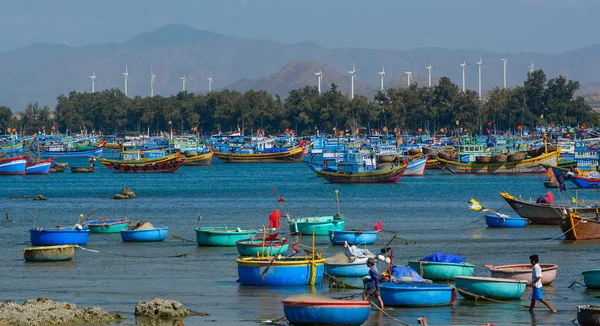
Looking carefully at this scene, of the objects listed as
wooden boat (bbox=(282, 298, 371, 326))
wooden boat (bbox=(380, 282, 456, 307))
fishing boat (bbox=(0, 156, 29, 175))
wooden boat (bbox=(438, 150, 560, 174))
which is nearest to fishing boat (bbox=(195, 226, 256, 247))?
wooden boat (bbox=(380, 282, 456, 307))

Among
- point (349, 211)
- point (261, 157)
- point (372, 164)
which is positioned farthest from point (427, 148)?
point (349, 211)

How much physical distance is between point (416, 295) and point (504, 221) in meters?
28.0

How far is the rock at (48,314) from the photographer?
97.5 feet

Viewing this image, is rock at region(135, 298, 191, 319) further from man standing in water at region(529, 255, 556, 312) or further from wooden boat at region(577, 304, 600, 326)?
wooden boat at region(577, 304, 600, 326)

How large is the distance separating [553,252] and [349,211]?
94.2ft

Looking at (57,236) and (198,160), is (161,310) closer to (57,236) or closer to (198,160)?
(57,236)

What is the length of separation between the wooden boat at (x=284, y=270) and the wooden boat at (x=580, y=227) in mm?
16626

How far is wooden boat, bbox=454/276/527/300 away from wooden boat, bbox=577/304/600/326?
5426 mm

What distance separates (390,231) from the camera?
5844 cm

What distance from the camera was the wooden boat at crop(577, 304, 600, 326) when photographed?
91.1 feet

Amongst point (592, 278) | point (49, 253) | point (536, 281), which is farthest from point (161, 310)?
point (49, 253)

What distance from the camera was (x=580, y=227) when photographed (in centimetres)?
4888

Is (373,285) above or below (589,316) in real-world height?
above

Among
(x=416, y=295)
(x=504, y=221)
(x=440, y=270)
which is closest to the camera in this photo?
(x=416, y=295)
